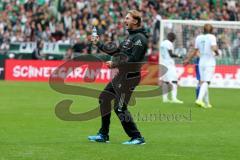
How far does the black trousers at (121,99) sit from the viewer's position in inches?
481

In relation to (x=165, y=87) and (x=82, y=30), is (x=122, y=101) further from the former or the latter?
(x=82, y=30)

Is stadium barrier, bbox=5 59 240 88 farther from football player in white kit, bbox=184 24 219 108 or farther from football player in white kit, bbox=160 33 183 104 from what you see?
football player in white kit, bbox=184 24 219 108

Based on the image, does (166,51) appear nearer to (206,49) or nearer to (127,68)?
(206,49)

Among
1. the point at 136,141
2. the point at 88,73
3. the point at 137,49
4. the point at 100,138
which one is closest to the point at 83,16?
the point at 88,73

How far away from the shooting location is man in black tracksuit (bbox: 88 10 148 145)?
12.0m

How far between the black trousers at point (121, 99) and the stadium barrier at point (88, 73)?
17355 mm

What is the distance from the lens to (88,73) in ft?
107

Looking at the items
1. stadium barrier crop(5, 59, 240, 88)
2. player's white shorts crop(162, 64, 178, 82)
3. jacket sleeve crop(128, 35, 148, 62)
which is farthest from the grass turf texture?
stadium barrier crop(5, 59, 240, 88)

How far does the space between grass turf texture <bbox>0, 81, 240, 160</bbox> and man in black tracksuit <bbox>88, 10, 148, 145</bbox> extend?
512 mm

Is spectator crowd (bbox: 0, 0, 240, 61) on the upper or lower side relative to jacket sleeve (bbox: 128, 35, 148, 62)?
upper

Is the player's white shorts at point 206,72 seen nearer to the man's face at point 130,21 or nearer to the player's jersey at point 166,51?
the player's jersey at point 166,51

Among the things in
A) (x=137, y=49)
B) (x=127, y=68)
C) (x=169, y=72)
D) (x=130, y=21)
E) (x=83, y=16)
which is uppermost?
(x=83, y=16)

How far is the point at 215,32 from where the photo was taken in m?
30.3

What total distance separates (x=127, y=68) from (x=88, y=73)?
20408 millimetres
